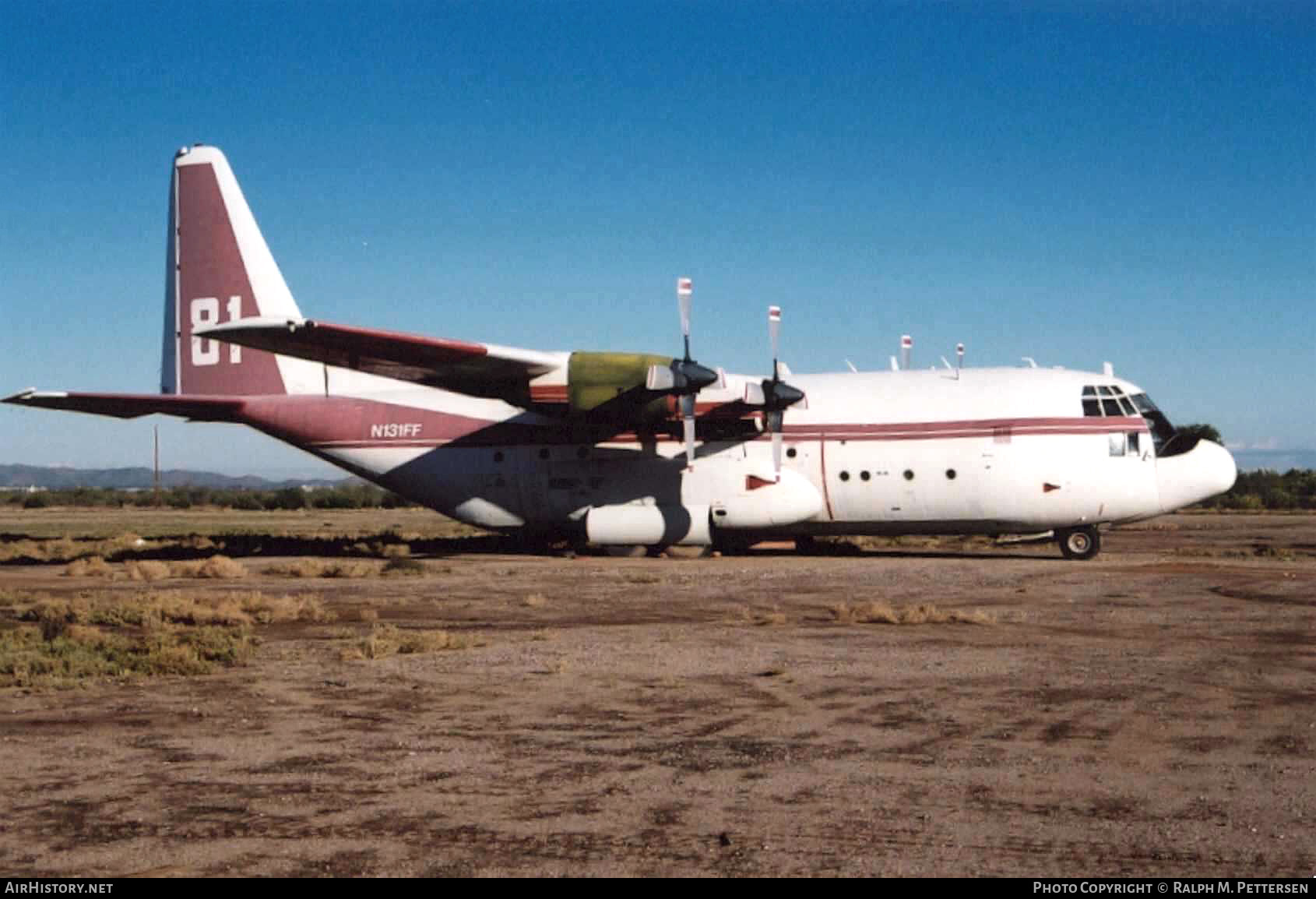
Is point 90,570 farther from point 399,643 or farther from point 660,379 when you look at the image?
point 399,643

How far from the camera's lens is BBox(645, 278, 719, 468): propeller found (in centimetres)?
2423

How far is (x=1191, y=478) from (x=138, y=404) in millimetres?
21203

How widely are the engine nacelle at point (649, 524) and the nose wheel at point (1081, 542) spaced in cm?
726

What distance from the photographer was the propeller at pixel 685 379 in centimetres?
2423

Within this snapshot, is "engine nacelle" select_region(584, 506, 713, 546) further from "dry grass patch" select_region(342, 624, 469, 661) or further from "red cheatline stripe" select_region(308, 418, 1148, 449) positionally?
"dry grass patch" select_region(342, 624, 469, 661)

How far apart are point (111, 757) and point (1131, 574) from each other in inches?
684

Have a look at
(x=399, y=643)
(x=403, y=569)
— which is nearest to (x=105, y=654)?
(x=399, y=643)

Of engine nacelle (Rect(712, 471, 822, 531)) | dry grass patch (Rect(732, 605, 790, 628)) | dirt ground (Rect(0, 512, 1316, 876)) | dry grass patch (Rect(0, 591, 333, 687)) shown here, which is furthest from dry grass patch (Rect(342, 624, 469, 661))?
engine nacelle (Rect(712, 471, 822, 531))

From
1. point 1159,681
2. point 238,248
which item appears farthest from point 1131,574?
point 238,248

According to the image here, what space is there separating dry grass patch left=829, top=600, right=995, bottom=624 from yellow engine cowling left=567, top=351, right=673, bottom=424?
996 centimetres

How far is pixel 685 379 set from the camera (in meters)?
24.4

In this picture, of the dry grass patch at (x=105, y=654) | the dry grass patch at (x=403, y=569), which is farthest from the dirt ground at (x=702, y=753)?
the dry grass patch at (x=403, y=569)

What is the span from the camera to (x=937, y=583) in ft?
64.9
